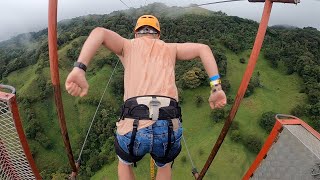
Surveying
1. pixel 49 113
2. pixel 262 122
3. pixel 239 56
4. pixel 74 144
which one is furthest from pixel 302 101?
pixel 49 113

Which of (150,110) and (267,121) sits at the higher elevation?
(150,110)

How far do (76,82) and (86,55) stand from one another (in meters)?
0.29

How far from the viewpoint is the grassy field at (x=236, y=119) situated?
49.2 meters

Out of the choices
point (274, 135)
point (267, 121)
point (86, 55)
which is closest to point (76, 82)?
point (86, 55)

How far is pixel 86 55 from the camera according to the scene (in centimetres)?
361

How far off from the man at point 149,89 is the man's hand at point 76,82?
17cm

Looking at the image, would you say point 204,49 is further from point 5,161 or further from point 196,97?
point 196,97

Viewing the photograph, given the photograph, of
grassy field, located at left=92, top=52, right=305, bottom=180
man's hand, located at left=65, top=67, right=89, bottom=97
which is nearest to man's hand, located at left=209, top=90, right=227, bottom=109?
man's hand, located at left=65, top=67, right=89, bottom=97

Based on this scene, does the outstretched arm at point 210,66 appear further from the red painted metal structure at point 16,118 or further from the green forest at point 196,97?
the green forest at point 196,97

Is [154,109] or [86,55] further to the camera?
[154,109]

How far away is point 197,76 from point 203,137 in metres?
12.0

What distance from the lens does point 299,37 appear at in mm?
90000

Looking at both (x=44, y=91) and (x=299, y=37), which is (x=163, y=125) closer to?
(x=44, y=91)

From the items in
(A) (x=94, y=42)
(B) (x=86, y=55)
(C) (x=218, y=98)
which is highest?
(A) (x=94, y=42)
